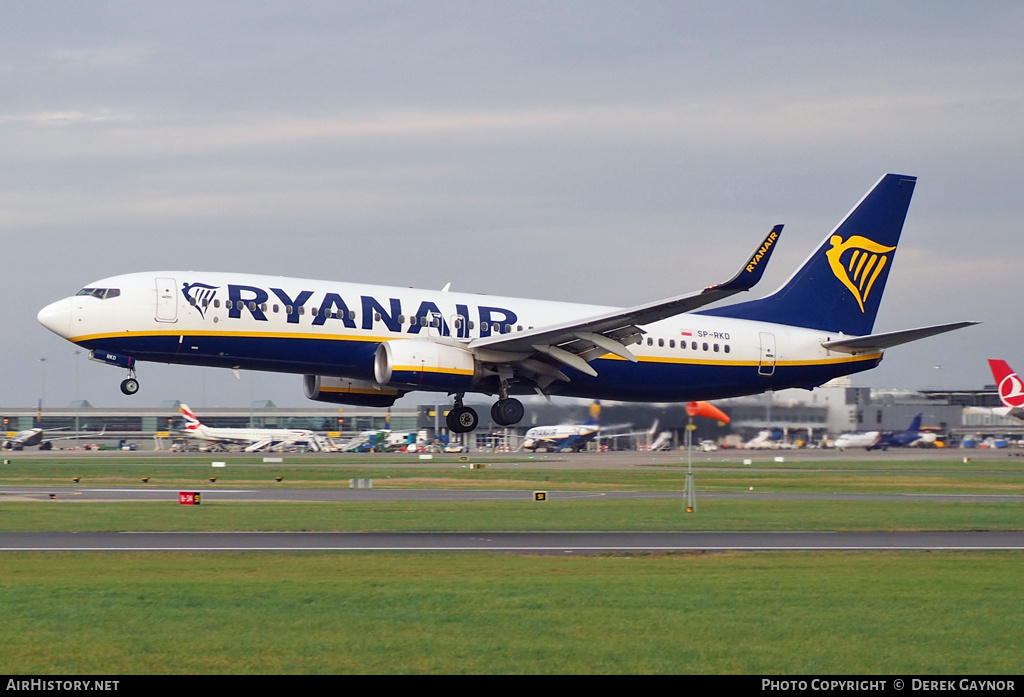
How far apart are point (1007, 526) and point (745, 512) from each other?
7.16 meters

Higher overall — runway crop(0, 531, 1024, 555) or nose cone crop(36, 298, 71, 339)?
nose cone crop(36, 298, 71, 339)

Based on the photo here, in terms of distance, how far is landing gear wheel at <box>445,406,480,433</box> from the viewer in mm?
42688

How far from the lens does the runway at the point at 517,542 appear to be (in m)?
25.0

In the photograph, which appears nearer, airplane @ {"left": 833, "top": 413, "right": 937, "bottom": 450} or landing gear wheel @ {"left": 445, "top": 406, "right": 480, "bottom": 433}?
landing gear wheel @ {"left": 445, "top": 406, "right": 480, "bottom": 433}

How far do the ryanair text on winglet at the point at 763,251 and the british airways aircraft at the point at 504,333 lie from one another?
2.1 inches

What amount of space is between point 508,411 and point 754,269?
9796 millimetres

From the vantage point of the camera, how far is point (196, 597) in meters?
17.9

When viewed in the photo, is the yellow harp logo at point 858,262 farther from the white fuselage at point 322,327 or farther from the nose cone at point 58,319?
the nose cone at point 58,319

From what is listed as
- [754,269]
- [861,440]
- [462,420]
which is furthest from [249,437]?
[754,269]

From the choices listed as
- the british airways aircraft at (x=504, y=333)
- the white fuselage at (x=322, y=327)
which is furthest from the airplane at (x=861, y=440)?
the white fuselage at (x=322, y=327)

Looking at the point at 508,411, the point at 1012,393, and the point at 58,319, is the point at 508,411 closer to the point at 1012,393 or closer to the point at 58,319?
the point at 58,319

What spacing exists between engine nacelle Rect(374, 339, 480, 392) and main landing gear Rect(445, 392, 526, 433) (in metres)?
2.08

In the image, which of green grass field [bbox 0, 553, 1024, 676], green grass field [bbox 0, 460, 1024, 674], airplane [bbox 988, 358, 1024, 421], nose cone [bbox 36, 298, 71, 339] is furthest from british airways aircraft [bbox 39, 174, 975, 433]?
airplane [bbox 988, 358, 1024, 421]

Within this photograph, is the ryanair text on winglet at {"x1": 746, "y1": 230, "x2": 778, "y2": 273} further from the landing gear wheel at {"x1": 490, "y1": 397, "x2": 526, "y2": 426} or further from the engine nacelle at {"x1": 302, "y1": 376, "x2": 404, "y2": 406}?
the engine nacelle at {"x1": 302, "y1": 376, "x2": 404, "y2": 406}
